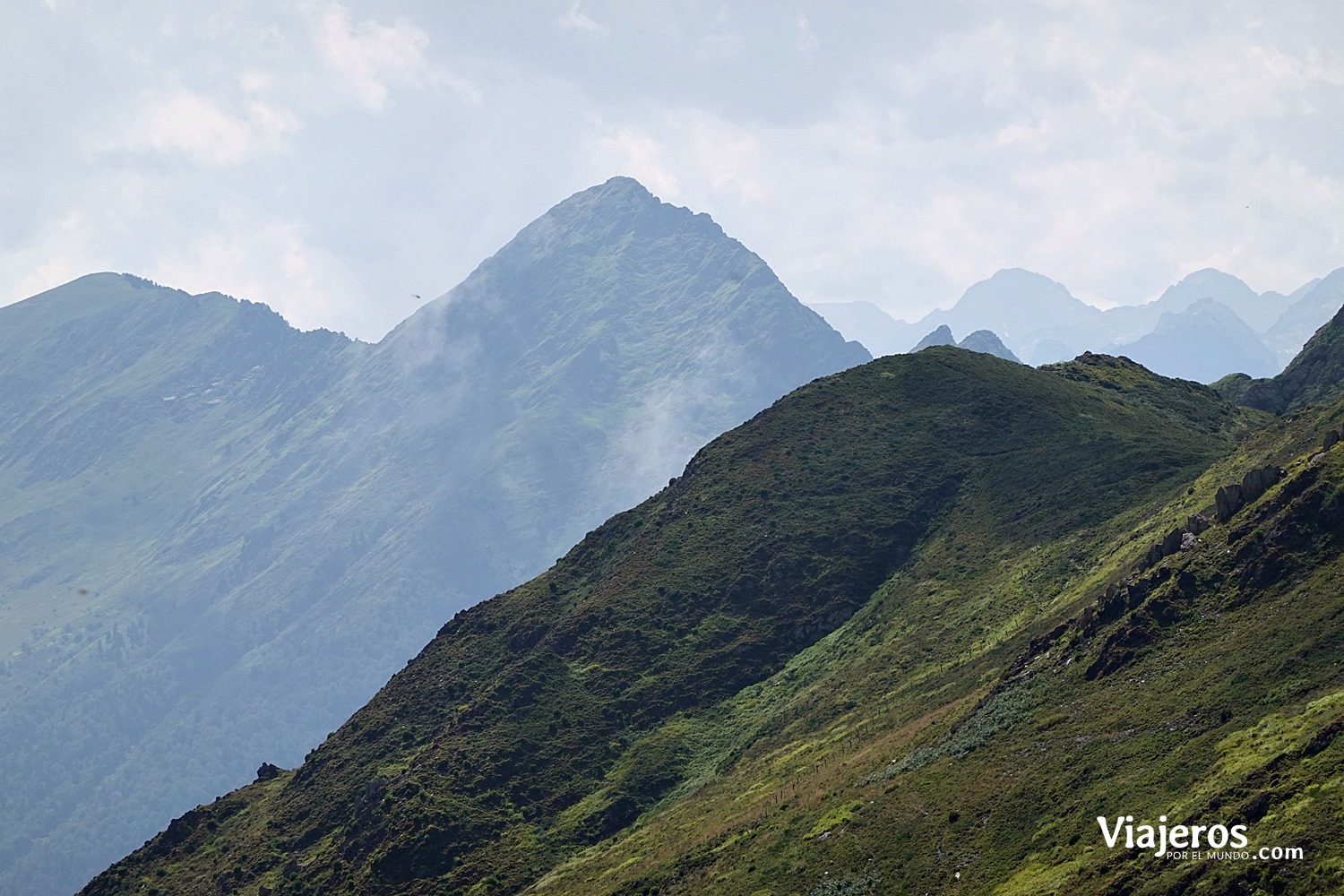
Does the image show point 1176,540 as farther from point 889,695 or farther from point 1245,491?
point 889,695

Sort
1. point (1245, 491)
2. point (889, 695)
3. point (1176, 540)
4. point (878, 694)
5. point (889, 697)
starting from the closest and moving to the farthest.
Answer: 1. point (1245, 491)
2. point (1176, 540)
3. point (889, 697)
4. point (889, 695)
5. point (878, 694)

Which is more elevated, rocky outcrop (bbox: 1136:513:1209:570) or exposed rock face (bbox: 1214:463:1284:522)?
exposed rock face (bbox: 1214:463:1284:522)

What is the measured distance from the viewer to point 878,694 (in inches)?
5123

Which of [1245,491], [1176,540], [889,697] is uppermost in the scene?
[1245,491]

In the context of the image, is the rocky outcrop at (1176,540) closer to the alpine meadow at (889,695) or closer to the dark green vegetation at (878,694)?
the alpine meadow at (889,695)

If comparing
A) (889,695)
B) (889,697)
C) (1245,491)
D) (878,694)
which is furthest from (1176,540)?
(878,694)

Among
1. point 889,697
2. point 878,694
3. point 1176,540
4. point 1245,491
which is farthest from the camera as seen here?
point 878,694

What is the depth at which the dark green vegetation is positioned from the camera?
78250 mm

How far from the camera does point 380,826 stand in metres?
135

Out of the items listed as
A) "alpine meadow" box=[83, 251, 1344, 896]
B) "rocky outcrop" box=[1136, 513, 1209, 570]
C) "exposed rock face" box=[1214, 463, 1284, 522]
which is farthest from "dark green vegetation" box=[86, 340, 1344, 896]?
"exposed rock face" box=[1214, 463, 1284, 522]

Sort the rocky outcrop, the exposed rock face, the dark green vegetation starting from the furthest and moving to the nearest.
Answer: the rocky outcrop < the exposed rock face < the dark green vegetation

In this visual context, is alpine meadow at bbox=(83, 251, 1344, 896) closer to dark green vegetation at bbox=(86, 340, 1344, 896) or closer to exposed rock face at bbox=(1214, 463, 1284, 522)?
exposed rock face at bbox=(1214, 463, 1284, 522)

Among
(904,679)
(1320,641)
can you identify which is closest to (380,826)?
(904,679)

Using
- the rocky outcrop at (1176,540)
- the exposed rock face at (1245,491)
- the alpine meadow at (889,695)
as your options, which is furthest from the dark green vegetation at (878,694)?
the exposed rock face at (1245,491)
